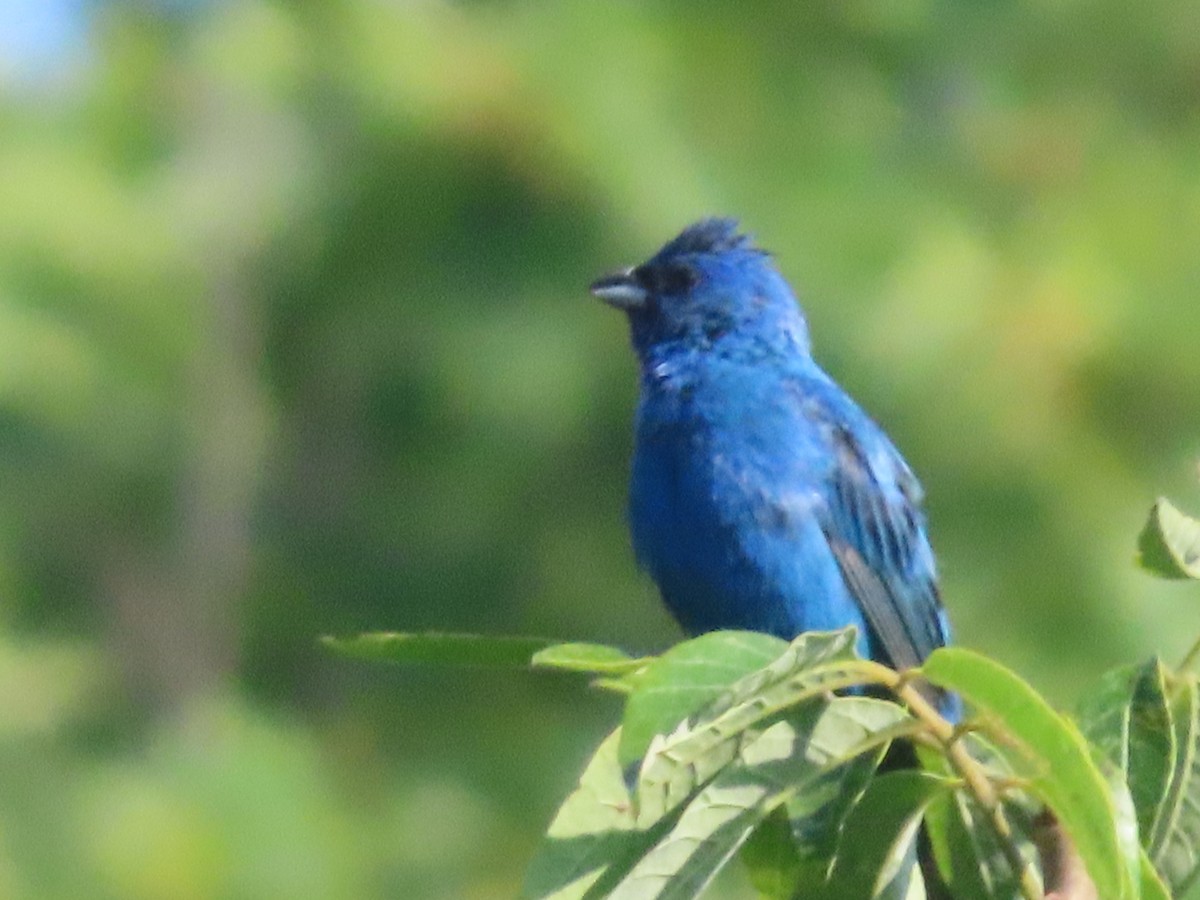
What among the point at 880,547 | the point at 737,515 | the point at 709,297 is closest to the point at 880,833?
the point at 737,515

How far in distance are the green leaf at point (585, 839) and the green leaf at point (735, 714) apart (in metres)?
0.02

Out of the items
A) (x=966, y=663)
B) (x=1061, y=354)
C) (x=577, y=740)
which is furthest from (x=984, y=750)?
(x=577, y=740)

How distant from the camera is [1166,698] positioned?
1522 mm

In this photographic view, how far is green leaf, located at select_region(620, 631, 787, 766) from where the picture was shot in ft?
4.51

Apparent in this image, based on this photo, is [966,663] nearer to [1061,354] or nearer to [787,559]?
[787,559]

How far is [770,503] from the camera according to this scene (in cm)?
306

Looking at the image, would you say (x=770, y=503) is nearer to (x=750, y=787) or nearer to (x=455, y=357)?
(x=750, y=787)

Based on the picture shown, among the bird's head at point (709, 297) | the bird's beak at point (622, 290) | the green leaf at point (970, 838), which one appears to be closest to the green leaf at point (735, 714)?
the green leaf at point (970, 838)

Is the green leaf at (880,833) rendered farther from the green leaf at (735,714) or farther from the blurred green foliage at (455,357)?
the blurred green foliage at (455,357)

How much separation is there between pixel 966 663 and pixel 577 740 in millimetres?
5215

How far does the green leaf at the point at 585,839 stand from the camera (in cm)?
146

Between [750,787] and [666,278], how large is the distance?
2.24 m

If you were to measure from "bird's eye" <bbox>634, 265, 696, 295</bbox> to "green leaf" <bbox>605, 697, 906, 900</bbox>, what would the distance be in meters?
2.14

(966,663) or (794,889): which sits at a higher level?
(966,663)
